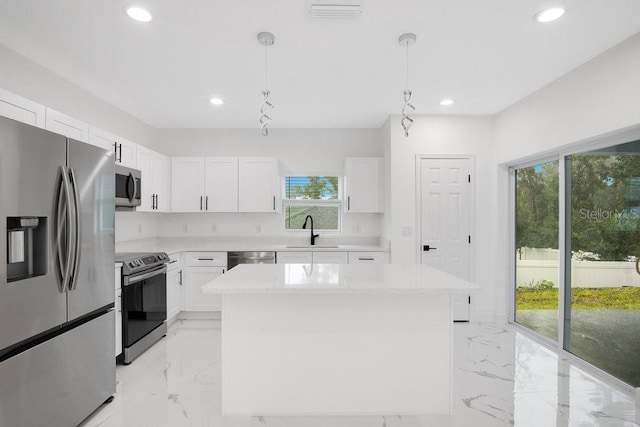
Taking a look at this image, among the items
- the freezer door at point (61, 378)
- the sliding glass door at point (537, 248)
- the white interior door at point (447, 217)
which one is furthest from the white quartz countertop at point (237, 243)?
the freezer door at point (61, 378)

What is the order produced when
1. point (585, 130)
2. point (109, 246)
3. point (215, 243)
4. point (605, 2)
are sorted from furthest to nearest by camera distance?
1. point (215, 243)
2. point (585, 130)
3. point (109, 246)
4. point (605, 2)

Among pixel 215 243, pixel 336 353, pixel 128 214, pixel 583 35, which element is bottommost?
pixel 336 353

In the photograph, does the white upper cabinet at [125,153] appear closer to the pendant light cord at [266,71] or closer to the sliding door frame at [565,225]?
the pendant light cord at [266,71]

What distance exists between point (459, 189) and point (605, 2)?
2451 millimetres

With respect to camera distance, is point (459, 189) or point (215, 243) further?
point (215, 243)

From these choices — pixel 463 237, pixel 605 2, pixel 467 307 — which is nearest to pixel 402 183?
pixel 463 237

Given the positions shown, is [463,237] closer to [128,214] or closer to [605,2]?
[605,2]

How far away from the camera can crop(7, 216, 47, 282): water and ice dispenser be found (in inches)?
68.6

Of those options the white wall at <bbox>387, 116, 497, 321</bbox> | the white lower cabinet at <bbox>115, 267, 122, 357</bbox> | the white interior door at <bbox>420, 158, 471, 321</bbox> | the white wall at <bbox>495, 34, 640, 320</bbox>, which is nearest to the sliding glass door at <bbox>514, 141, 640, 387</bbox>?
the white wall at <bbox>495, 34, 640, 320</bbox>

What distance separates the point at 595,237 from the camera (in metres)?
3.03

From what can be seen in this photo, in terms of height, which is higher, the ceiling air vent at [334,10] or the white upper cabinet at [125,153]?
the ceiling air vent at [334,10]

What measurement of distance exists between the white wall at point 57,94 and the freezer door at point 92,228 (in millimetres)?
1148

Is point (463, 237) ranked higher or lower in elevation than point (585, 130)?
lower

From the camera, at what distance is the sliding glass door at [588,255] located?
2.74 metres
